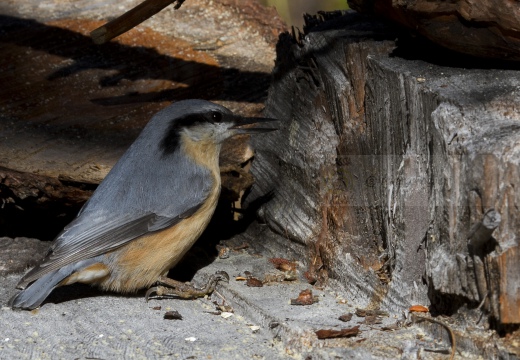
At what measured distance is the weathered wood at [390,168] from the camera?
8.96 ft

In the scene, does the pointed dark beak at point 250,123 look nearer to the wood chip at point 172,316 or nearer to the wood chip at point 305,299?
the wood chip at point 305,299

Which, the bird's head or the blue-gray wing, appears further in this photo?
the bird's head

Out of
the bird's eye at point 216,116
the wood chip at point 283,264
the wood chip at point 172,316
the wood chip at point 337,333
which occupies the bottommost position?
the wood chip at point 172,316

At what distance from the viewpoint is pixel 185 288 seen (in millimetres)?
3748

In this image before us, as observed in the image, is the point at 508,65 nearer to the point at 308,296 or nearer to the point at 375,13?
the point at 375,13

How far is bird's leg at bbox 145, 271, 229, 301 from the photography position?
3.69m

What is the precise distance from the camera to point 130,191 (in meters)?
3.70

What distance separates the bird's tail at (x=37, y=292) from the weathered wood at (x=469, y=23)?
67.8 inches

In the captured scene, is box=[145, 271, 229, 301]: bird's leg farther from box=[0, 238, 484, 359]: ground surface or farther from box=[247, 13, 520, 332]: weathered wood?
box=[247, 13, 520, 332]: weathered wood

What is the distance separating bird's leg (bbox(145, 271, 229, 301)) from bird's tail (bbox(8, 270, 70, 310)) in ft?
1.36

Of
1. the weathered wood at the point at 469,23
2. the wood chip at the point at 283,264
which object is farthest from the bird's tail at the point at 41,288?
the weathered wood at the point at 469,23

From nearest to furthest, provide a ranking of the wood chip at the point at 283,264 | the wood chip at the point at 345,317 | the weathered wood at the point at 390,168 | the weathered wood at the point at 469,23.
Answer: the weathered wood at the point at 390,168 → the weathered wood at the point at 469,23 → the wood chip at the point at 345,317 → the wood chip at the point at 283,264

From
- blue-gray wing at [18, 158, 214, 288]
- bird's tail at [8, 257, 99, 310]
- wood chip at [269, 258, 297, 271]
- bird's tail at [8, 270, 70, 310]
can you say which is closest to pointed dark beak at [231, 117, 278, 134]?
blue-gray wing at [18, 158, 214, 288]

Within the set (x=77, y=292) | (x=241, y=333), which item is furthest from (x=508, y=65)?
(x=77, y=292)
